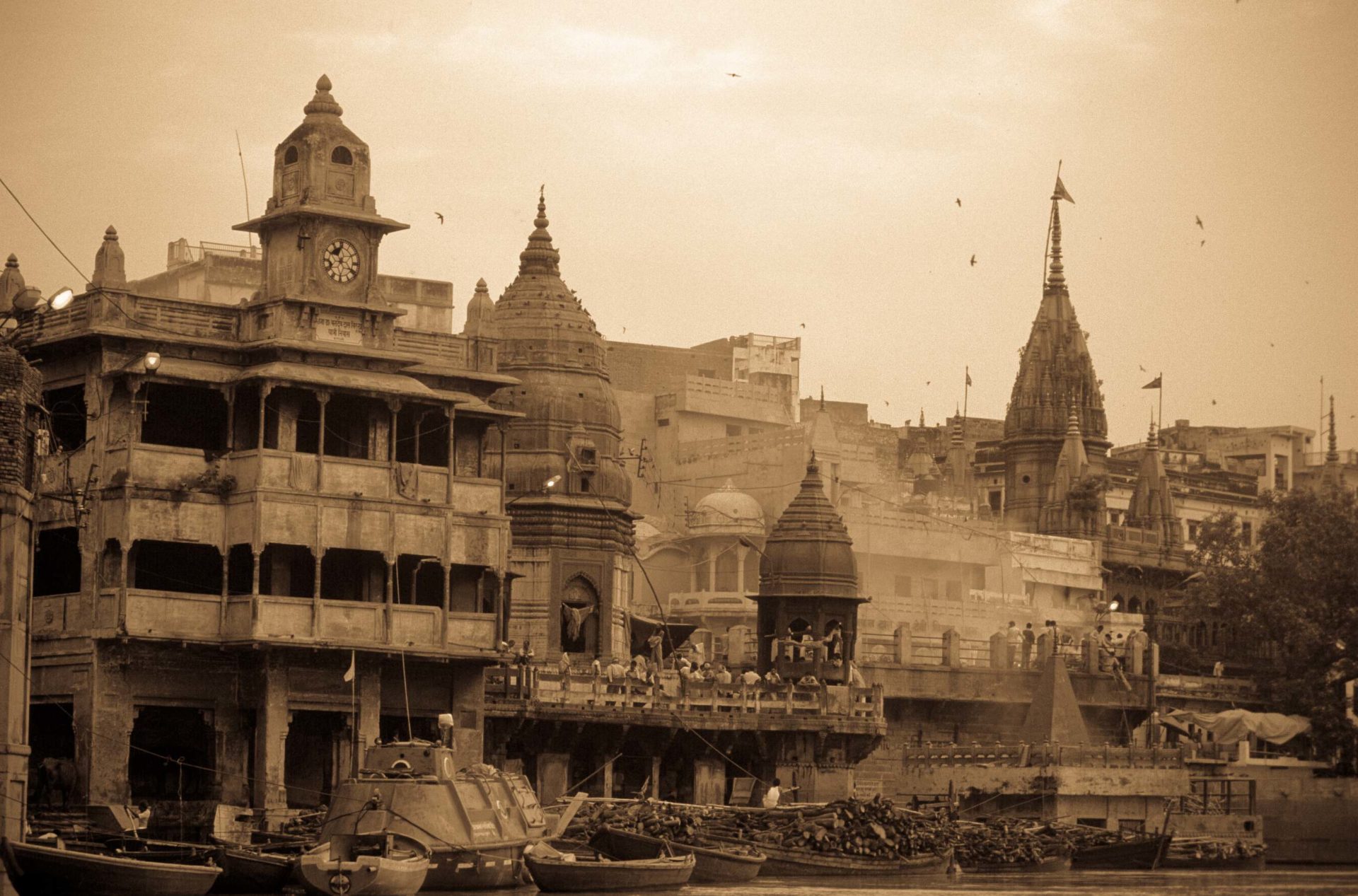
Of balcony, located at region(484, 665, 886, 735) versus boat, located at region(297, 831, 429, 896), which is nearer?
boat, located at region(297, 831, 429, 896)

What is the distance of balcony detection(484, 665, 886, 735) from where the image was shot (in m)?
57.9

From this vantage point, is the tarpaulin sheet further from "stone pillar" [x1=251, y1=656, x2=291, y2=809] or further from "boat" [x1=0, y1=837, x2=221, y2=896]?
"boat" [x1=0, y1=837, x2=221, y2=896]

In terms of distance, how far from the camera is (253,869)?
43750 mm

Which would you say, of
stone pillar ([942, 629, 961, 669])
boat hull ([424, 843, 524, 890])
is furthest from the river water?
stone pillar ([942, 629, 961, 669])

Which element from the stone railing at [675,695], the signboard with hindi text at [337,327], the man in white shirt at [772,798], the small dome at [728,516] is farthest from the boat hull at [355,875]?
the small dome at [728,516]

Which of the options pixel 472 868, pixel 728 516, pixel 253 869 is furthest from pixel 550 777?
pixel 728 516

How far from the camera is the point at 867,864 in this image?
54.8 m

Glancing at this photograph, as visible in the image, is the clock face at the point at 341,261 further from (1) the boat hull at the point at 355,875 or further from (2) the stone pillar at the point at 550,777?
(1) the boat hull at the point at 355,875

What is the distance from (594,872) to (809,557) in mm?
22413

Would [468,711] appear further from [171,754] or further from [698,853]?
[698,853]

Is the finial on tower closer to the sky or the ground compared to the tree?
closer to the sky

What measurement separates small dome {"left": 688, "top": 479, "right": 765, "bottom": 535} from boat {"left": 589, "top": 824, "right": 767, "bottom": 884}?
3149 centimetres

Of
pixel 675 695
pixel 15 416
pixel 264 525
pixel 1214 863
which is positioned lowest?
pixel 1214 863

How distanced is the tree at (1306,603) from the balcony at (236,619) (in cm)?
3454
